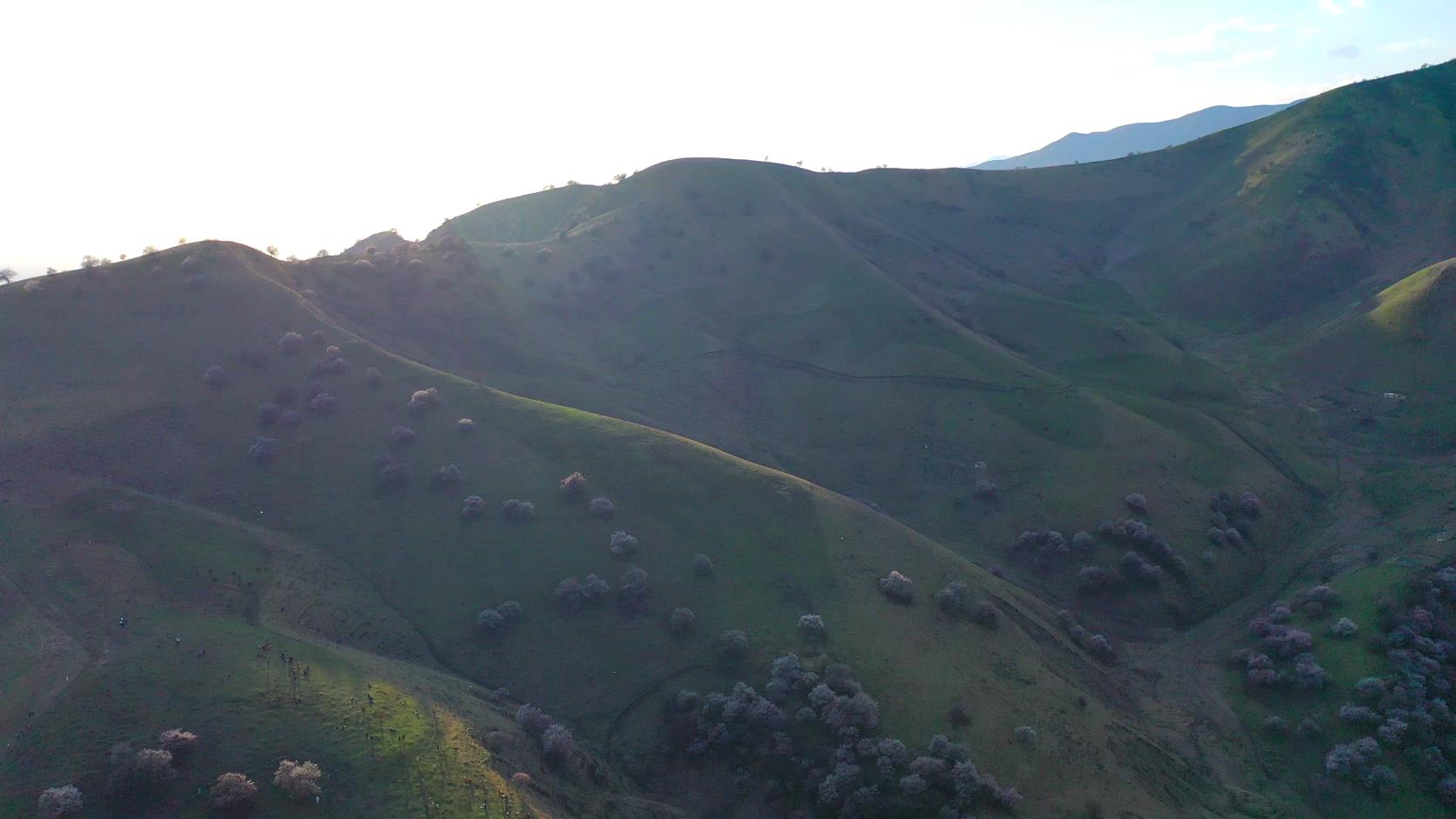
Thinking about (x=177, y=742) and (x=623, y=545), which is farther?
(x=623, y=545)

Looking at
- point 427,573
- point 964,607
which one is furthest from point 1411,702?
point 427,573

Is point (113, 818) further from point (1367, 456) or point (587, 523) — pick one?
point (1367, 456)

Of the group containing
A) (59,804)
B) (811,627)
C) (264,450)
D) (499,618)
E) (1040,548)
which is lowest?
(1040,548)

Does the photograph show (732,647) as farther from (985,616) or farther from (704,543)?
(985,616)

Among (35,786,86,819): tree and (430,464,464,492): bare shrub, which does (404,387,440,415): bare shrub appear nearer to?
(430,464,464,492): bare shrub

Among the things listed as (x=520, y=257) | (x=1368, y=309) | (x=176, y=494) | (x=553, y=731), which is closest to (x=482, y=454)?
(x=176, y=494)

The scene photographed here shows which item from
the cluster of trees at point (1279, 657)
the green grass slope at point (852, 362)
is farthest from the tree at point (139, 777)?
the cluster of trees at point (1279, 657)

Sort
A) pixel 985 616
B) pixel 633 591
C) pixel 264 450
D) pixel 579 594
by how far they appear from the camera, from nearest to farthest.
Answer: pixel 579 594, pixel 633 591, pixel 985 616, pixel 264 450

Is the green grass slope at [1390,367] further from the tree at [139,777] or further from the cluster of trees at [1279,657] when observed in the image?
the tree at [139,777]

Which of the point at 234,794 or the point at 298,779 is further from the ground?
the point at 234,794
